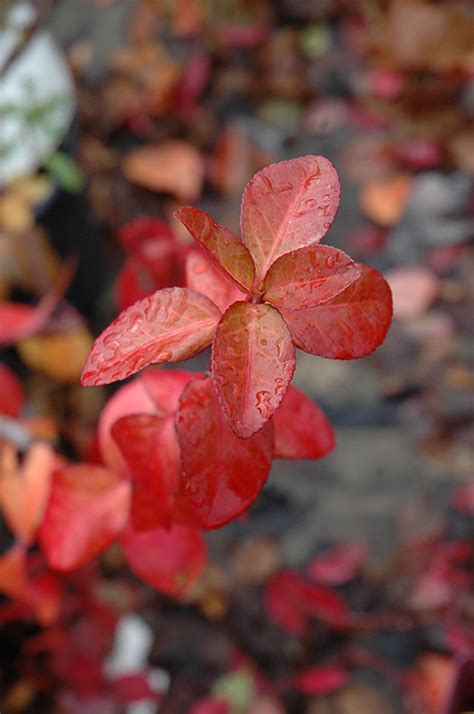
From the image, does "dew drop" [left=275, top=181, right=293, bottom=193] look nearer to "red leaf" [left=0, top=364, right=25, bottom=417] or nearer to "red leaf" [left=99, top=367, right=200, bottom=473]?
"red leaf" [left=99, top=367, right=200, bottom=473]

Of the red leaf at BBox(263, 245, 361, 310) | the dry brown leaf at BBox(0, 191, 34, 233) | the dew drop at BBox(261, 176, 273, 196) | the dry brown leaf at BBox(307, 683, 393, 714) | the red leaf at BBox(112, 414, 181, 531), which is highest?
the dew drop at BBox(261, 176, 273, 196)

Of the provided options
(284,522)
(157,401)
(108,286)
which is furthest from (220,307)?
(108,286)

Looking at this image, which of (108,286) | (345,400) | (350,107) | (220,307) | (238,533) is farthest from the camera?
(350,107)

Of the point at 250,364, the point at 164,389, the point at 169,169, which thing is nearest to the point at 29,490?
the point at 164,389

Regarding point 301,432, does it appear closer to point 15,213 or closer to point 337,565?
point 337,565

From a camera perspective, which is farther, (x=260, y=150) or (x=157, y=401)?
(x=260, y=150)

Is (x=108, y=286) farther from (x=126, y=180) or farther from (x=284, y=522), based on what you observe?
(x=284, y=522)

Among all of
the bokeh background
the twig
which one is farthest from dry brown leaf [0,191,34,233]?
the twig
